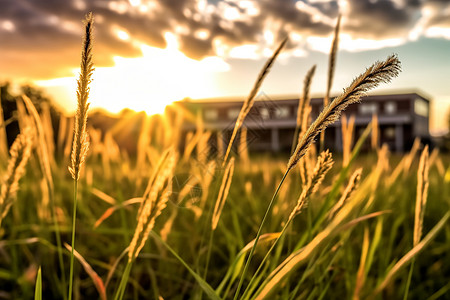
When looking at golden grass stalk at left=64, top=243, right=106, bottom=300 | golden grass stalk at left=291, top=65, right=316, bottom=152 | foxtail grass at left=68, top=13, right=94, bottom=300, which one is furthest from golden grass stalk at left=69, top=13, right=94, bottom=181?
golden grass stalk at left=291, top=65, right=316, bottom=152

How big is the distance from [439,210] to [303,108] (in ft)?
6.37

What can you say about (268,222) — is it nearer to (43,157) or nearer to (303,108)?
(303,108)

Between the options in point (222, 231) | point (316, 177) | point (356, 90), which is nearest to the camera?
point (356, 90)

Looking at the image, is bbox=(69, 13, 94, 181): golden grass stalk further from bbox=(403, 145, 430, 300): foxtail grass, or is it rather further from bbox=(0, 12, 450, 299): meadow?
bbox=(403, 145, 430, 300): foxtail grass

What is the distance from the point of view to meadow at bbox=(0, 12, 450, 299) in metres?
0.59

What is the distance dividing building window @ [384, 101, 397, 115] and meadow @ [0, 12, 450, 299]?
36235mm

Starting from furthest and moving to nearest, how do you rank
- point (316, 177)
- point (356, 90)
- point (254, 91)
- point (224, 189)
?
point (224, 189), point (254, 91), point (316, 177), point (356, 90)

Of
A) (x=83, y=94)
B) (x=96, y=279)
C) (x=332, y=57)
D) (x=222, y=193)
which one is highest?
(x=332, y=57)

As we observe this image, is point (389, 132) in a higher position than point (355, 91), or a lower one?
lower

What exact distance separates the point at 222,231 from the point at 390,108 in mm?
38549

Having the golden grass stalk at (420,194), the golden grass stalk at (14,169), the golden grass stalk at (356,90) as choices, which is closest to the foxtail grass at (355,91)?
the golden grass stalk at (356,90)

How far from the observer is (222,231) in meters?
1.78

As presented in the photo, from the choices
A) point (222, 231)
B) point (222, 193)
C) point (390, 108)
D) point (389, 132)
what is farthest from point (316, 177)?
point (389, 132)

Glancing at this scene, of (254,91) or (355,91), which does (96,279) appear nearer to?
(254,91)
